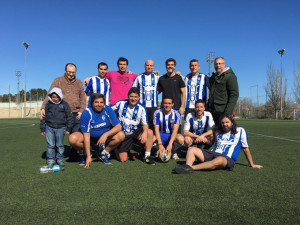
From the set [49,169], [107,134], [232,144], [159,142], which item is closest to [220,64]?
[232,144]

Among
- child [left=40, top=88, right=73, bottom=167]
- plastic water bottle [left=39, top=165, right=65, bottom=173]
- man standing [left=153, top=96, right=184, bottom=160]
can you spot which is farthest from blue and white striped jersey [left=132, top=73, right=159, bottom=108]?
plastic water bottle [left=39, top=165, right=65, bottom=173]

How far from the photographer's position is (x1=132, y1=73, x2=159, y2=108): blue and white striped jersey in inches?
212

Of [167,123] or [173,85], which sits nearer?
[167,123]

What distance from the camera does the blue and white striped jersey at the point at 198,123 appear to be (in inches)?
186

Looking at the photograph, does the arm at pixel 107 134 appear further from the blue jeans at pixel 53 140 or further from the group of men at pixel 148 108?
the blue jeans at pixel 53 140

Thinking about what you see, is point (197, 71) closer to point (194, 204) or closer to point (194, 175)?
point (194, 175)

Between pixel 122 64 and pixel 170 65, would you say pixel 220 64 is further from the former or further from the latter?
pixel 122 64

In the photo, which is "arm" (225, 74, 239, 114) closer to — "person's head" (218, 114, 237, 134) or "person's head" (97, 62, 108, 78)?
"person's head" (218, 114, 237, 134)

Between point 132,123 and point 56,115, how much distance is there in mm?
1458

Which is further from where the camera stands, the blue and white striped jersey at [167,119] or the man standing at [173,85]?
the man standing at [173,85]

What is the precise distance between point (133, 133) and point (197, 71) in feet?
6.59

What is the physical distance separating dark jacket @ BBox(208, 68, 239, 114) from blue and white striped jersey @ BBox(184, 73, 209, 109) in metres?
0.38

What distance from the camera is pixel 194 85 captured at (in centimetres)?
536

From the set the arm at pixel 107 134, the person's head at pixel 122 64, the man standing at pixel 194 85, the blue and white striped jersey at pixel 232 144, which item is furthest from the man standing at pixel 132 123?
the blue and white striped jersey at pixel 232 144
